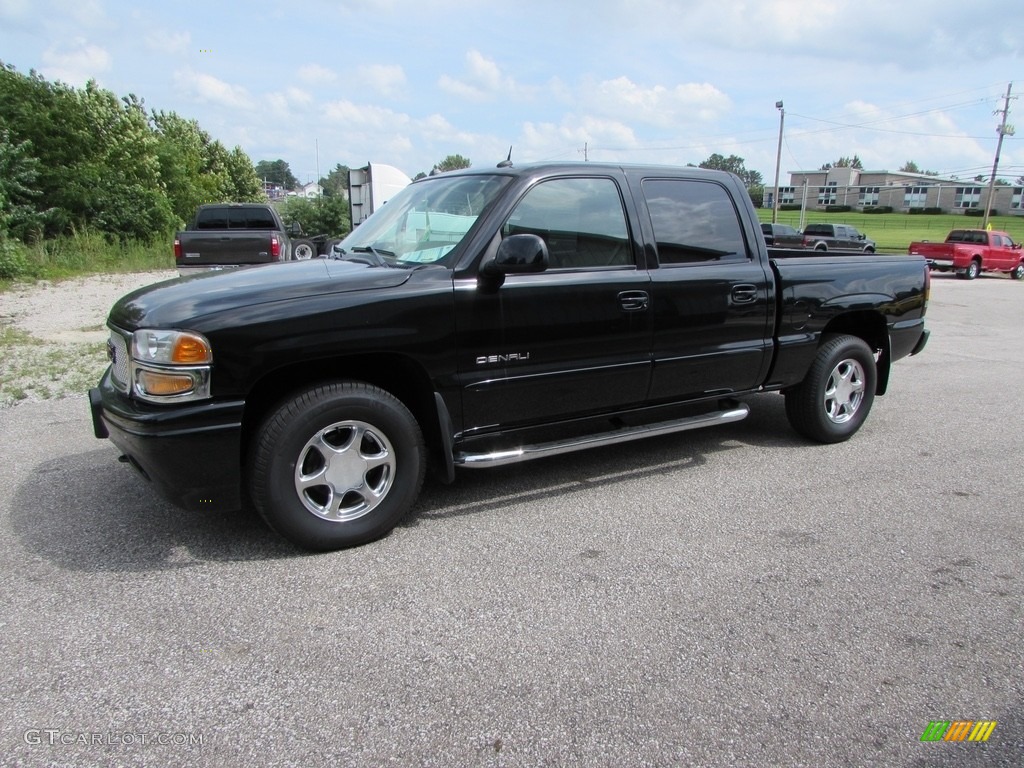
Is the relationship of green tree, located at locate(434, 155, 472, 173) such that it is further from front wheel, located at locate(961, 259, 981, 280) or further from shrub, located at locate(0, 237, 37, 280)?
front wheel, located at locate(961, 259, 981, 280)

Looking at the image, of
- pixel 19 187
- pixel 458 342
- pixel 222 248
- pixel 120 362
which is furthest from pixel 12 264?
pixel 458 342

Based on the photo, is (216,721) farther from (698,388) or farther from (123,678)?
(698,388)

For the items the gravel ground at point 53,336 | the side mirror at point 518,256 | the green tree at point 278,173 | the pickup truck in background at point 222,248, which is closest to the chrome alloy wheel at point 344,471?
the side mirror at point 518,256

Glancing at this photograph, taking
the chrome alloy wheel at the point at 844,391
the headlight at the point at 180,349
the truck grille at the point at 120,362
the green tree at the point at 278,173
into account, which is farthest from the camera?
the green tree at the point at 278,173

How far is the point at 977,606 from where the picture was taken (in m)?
3.08

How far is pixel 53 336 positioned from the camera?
9.05 metres

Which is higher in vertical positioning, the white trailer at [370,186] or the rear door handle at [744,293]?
the white trailer at [370,186]

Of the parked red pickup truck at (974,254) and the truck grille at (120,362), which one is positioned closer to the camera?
the truck grille at (120,362)

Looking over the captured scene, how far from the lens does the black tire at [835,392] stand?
5109 millimetres

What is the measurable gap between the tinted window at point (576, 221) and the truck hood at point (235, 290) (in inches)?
31.1

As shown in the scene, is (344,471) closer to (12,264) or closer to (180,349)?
(180,349)

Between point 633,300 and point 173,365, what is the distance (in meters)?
2.41

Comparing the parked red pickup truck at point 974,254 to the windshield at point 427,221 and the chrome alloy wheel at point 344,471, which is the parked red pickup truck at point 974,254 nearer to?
the windshield at point 427,221

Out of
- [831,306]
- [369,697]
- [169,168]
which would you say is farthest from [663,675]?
[169,168]
